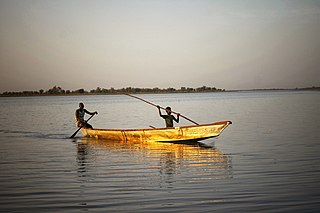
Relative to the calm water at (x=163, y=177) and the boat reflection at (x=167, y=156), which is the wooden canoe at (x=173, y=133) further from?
the calm water at (x=163, y=177)

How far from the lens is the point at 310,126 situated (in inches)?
918

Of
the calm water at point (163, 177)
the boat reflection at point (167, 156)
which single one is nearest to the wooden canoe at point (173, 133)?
the boat reflection at point (167, 156)

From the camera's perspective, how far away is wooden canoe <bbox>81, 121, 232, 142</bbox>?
15.5 metres

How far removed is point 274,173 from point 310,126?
14.4m

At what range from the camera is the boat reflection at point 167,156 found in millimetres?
10562

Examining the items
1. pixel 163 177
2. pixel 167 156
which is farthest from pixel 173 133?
pixel 163 177

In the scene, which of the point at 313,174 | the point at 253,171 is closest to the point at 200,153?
the point at 253,171

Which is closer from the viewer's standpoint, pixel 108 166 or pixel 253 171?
pixel 253 171

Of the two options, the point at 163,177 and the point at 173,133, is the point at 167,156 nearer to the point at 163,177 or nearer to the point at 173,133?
the point at 173,133

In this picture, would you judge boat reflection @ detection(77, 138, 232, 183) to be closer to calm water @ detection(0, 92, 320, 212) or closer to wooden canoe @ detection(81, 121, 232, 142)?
calm water @ detection(0, 92, 320, 212)

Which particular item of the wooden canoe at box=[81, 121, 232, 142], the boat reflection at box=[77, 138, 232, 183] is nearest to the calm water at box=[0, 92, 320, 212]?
the boat reflection at box=[77, 138, 232, 183]

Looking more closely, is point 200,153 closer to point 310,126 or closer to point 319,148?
point 319,148

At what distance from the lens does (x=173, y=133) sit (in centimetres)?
1631

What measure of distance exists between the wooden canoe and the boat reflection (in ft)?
0.83
